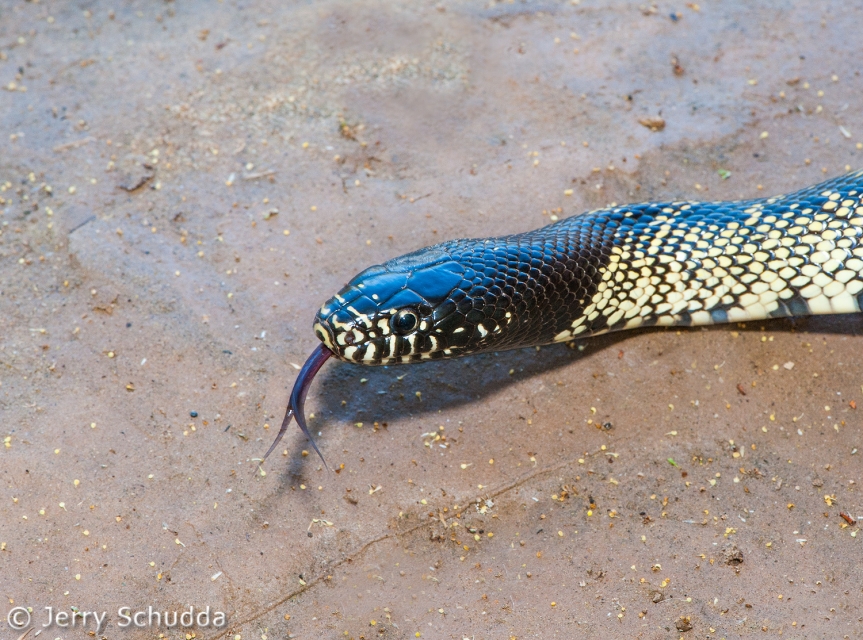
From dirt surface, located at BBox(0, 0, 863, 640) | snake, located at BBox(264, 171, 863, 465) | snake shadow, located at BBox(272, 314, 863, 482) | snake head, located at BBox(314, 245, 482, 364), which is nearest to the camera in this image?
dirt surface, located at BBox(0, 0, 863, 640)

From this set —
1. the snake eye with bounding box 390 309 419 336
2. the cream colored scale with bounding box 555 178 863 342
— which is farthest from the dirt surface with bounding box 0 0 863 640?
the snake eye with bounding box 390 309 419 336

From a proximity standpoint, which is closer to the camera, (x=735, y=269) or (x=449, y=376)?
(x=735, y=269)

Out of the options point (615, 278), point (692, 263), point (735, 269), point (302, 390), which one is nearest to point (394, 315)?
point (302, 390)

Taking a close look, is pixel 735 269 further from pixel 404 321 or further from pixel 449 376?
pixel 404 321

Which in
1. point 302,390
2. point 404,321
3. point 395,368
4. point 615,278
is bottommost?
point 395,368

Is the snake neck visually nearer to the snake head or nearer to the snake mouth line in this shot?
the snake head

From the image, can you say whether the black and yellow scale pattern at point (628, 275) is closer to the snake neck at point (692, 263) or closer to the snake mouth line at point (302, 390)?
the snake neck at point (692, 263)

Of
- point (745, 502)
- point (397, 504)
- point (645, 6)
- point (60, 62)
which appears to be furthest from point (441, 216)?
point (60, 62)

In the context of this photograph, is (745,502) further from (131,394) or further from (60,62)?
(60,62)
